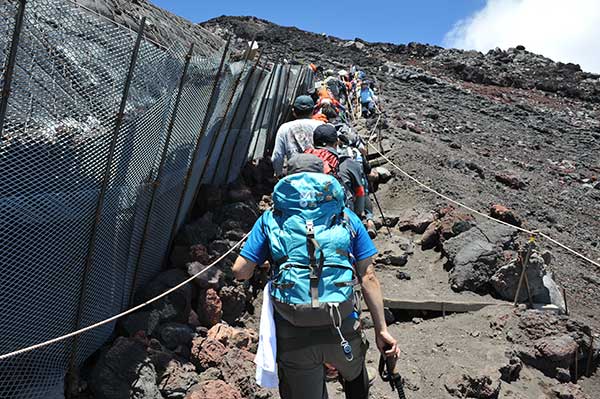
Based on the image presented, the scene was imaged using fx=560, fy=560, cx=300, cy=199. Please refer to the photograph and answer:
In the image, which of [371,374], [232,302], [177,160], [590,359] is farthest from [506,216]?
[177,160]

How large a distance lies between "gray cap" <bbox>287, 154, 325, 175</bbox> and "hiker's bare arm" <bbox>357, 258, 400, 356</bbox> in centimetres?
51

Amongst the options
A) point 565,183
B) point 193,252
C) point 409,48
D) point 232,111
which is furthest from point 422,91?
point 193,252

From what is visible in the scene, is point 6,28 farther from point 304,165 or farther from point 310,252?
point 310,252

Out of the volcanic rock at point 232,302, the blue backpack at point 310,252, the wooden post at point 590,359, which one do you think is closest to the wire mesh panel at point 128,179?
the volcanic rock at point 232,302

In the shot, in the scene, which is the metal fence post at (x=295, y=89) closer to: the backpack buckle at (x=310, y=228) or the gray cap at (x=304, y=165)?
the gray cap at (x=304, y=165)

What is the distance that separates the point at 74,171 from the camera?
307 centimetres

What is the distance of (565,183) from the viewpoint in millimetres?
13969

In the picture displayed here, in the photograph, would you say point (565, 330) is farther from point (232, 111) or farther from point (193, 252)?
point (232, 111)

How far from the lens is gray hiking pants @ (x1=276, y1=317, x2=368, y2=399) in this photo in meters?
2.57

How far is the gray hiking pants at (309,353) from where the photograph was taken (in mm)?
2570

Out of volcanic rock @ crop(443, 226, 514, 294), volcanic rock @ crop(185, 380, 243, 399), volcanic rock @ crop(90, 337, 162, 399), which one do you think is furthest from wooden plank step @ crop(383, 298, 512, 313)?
volcanic rock @ crop(90, 337, 162, 399)

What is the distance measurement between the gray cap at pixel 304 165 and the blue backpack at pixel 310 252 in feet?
0.35

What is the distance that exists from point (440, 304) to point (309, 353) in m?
3.46

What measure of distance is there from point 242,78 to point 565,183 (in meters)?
10.7
